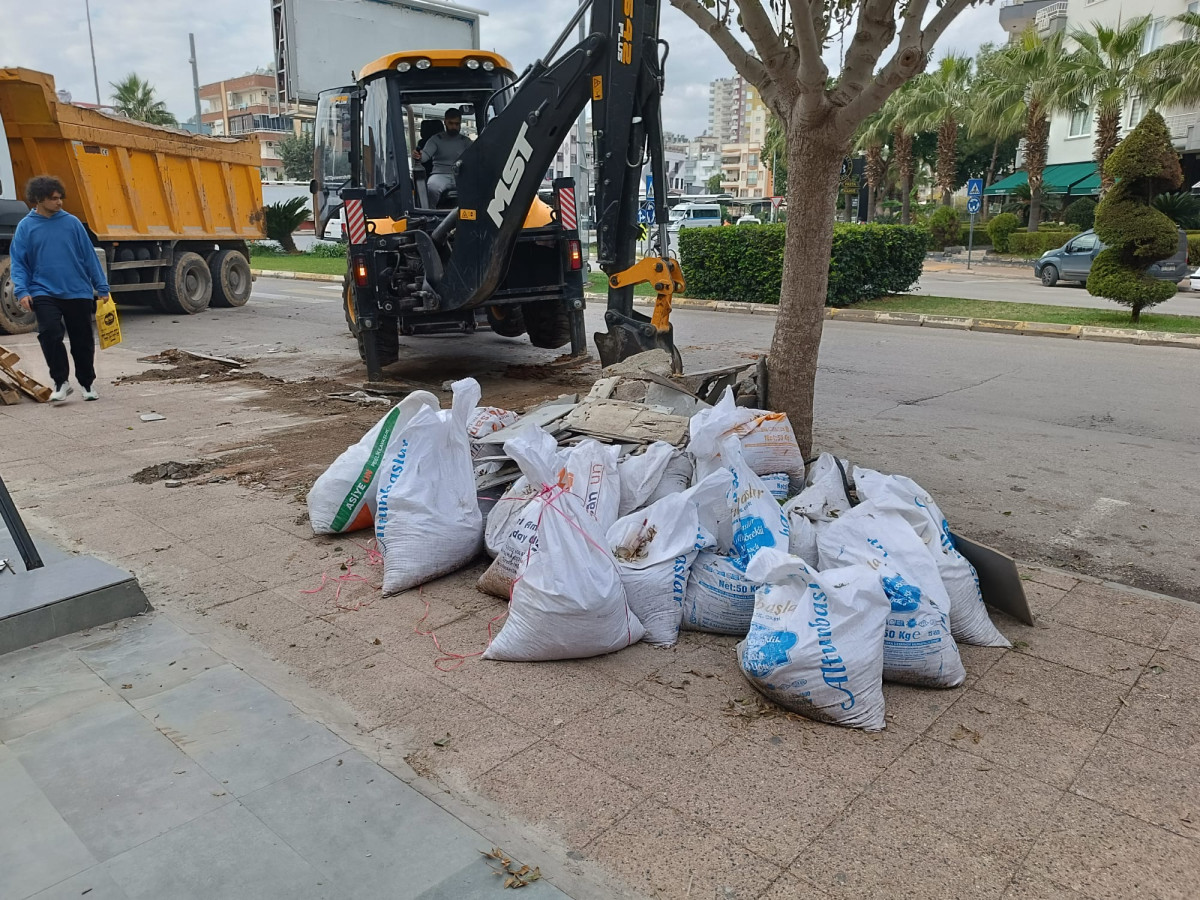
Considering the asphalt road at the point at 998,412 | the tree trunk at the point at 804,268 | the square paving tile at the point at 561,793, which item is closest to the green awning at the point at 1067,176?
the asphalt road at the point at 998,412

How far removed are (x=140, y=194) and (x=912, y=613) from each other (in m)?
14.3

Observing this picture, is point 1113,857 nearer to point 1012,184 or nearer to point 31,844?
point 31,844

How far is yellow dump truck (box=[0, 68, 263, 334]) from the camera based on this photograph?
12.4 m

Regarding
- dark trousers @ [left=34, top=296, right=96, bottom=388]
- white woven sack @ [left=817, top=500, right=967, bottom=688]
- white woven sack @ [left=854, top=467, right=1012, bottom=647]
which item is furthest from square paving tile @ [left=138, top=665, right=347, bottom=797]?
dark trousers @ [left=34, top=296, right=96, bottom=388]

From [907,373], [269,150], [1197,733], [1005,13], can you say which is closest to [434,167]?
[907,373]

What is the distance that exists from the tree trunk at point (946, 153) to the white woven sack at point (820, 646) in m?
37.7

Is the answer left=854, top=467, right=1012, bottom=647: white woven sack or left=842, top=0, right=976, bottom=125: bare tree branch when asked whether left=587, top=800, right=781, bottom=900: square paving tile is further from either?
left=842, top=0, right=976, bottom=125: bare tree branch

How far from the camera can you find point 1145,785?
8.53 ft

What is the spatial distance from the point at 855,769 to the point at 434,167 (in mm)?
7588

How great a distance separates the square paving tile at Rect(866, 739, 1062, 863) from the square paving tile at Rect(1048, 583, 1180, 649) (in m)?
1.19

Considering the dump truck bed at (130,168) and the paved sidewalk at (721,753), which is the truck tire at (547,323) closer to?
the paved sidewalk at (721,753)

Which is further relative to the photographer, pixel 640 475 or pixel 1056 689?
pixel 640 475

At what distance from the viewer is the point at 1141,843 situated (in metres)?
2.36

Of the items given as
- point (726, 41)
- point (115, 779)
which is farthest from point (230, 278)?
point (115, 779)
